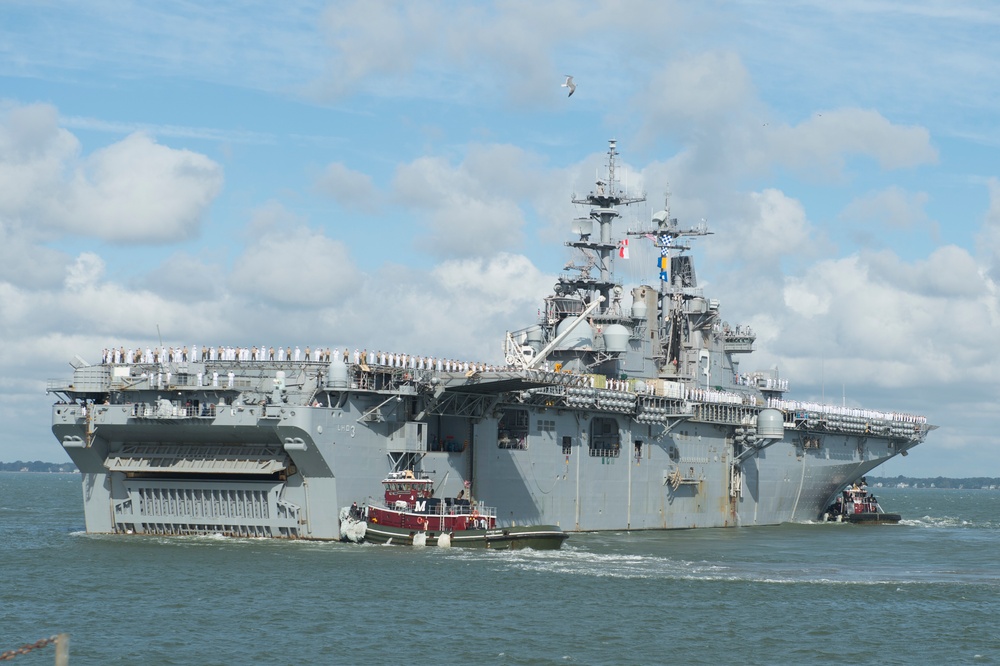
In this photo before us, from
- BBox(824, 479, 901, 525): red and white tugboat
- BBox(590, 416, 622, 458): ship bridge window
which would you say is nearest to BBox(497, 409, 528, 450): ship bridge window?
BBox(590, 416, 622, 458): ship bridge window

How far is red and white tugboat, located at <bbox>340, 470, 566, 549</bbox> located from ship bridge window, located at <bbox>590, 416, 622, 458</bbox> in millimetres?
10163

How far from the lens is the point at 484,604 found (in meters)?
34.5

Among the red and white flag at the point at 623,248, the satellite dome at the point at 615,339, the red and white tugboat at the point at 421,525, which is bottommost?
the red and white tugboat at the point at 421,525

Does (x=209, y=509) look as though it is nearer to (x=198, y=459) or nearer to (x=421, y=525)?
(x=198, y=459)

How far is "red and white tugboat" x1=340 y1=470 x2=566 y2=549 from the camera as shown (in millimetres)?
45219

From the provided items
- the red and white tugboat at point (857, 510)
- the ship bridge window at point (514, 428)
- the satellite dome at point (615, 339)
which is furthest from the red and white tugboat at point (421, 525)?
the red and white tugboat at point (857, 510)

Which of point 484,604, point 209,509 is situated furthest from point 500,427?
point 484,604

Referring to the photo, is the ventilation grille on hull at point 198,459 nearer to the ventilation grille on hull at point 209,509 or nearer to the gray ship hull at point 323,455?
the gray ship hull at point 323,455

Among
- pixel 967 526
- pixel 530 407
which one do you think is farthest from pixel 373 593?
pixel 967 526

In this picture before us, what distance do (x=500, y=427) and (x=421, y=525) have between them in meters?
7.71

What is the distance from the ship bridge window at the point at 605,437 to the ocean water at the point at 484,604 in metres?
7.07

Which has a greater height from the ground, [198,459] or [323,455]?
[323,455]

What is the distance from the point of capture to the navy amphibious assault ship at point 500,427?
150ft

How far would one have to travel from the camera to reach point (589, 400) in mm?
53719
